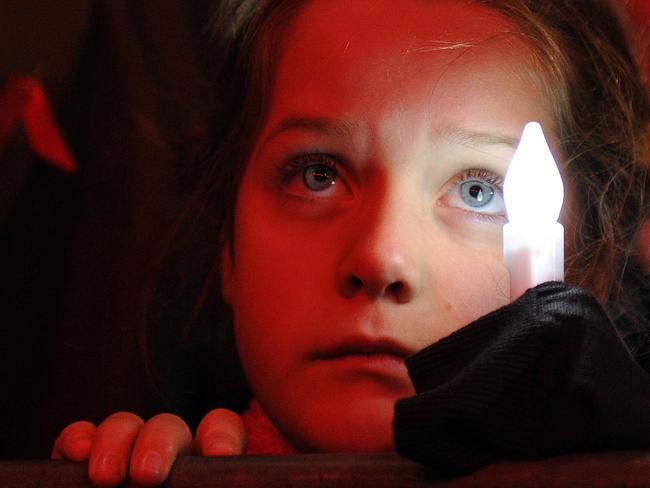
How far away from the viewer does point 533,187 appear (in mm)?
455

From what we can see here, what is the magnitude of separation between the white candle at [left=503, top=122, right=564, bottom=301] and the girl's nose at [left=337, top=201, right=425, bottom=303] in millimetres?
221

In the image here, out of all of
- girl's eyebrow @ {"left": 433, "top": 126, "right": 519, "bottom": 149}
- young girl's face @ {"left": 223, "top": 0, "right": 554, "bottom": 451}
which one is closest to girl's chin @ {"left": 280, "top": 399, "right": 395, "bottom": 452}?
young girl's face @ {"left": 223, "top": 0, "right": 554, "bottom": 451}

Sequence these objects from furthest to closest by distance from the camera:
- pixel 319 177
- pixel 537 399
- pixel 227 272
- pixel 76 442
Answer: pixel 227 272
pixel 319 177
pixel 76 442
pixel 537 399

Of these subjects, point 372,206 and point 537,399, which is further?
point 372,206

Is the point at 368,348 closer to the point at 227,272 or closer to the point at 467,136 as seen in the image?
the point at 467,136

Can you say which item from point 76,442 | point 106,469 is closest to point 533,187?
point 106,469

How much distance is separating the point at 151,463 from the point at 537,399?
21 centimetres

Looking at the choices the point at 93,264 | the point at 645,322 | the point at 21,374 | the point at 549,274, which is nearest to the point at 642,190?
the point at 645,322

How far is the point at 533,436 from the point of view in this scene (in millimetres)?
395

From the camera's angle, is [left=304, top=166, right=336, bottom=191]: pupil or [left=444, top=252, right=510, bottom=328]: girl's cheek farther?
[left=304, top=166, right=336, bottom=191]: pupil

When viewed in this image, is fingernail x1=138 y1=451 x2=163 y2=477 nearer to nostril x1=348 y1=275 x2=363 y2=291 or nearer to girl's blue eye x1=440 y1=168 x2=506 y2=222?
nostril x1=348 y1=275 x2=363 y2=291

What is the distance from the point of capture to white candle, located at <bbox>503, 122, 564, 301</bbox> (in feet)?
1.43

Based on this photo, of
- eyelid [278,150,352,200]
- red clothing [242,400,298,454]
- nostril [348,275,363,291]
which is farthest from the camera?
red clothing [242,400,298,454]

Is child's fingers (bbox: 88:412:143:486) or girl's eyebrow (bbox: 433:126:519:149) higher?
girl's eyebrow (bbox: 433:126:519:149)
